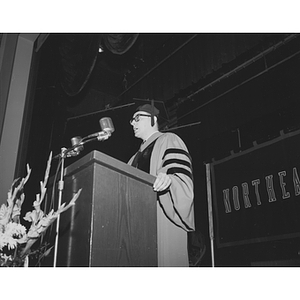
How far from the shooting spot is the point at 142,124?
8.11 ft

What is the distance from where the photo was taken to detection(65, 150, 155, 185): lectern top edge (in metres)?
1.26

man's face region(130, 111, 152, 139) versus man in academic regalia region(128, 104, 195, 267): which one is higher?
man's face region(130, 111, 152, 139)

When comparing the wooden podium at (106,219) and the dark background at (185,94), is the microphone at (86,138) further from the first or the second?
the dark background at (185,94)

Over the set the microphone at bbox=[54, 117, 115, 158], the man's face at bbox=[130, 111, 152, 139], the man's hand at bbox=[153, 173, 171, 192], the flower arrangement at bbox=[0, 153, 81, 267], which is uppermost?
the man's face at bbox=[130, 111, 152, 139]

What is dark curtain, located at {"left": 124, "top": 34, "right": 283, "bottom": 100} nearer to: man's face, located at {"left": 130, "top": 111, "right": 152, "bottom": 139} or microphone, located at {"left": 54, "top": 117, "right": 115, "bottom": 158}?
man's face, located at {"left": 130, "top": 111, "right": 152, "bottom": 139}

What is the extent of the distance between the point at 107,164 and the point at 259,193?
7.97ft

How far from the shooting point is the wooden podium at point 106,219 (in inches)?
46.9

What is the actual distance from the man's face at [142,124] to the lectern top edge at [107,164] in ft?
3.21

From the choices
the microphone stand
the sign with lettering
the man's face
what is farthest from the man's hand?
the sign with lettering

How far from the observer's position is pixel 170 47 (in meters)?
3.67

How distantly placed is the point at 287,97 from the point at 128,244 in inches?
98.4

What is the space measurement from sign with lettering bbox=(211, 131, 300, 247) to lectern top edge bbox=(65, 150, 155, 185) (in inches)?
75.8
